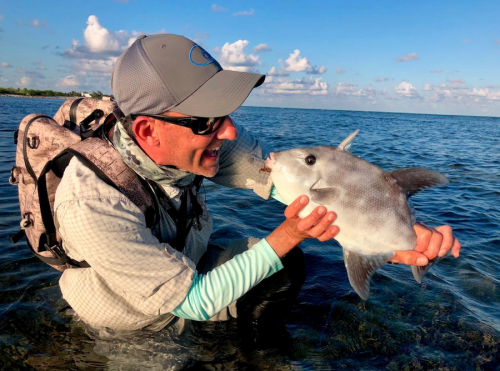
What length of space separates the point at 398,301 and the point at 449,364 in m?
1.09

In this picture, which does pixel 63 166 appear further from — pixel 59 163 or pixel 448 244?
pixel 448 244

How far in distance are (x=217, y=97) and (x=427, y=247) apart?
74.9 inches

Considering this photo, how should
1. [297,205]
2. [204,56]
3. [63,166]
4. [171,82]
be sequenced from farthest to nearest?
[63,166], [204,56], [297,205], [171,82]

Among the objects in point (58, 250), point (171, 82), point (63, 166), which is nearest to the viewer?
point (171, 82)

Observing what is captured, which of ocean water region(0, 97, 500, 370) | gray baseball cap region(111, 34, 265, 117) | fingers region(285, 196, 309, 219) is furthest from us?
ocean water region(0, 97, 500, 370)

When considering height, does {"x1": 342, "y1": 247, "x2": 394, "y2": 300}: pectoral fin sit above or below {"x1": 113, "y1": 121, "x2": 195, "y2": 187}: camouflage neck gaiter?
below

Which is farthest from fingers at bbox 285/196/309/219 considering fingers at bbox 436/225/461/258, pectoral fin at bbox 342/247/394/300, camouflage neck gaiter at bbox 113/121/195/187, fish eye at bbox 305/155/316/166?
fingers at bbox 436/225/461/258

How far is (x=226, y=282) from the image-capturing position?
2.70 metres

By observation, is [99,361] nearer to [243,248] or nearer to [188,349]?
[188,349]

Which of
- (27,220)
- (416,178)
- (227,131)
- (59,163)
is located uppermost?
(227,131)

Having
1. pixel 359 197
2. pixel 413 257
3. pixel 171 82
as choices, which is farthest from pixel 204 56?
pixel 413 257

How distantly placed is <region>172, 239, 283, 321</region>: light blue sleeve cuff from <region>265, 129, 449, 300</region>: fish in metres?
0.43

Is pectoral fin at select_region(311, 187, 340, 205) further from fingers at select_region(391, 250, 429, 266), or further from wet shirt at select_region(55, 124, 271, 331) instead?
wet shirt at select_region(55, 124, 271, 331)

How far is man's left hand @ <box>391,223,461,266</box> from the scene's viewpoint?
2.85 meters
